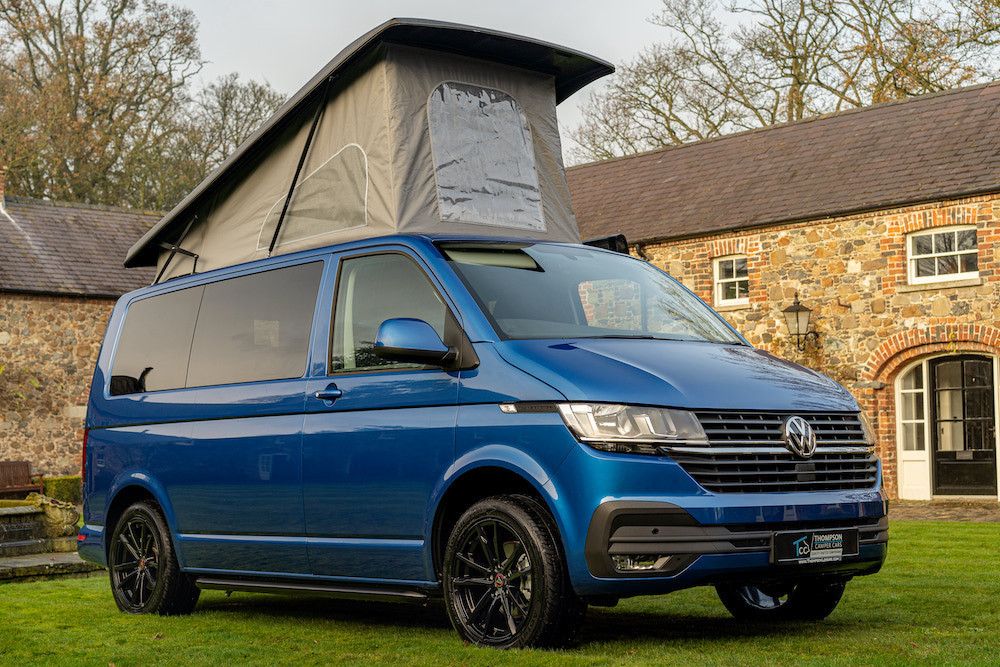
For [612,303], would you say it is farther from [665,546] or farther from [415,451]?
[665,546]

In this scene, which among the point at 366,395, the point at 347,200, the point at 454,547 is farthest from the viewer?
the point at 347,200

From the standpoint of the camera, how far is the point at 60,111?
39406 millimetres

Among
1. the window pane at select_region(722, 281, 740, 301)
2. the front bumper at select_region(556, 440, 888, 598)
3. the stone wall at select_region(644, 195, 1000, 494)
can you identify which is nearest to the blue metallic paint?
the front bumper at select_region(556, 440, 888, 598)

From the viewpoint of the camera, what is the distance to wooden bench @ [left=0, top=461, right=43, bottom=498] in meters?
21.9

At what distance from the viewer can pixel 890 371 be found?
23578mm

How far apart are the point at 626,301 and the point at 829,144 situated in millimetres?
20060

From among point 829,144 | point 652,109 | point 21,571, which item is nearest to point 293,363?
point 21,571

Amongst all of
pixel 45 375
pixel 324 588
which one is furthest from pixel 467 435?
pixel 45 375

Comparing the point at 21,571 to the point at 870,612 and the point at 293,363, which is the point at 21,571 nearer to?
the point at 293,363

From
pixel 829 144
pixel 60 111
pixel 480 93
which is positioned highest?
pixel 60 111

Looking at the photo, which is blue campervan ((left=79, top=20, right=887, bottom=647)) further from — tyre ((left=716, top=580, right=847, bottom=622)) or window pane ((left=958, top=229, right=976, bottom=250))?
window pane ((left=958, top=229, right=976, bottom=250))

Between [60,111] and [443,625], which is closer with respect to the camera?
[443,625]

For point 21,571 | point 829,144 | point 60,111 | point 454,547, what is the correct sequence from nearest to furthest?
1. point 454,547
2. point 21,571
3. point 829,144
4. point 60,111

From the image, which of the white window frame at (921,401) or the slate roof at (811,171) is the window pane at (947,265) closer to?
the slate roof at (811,171)
